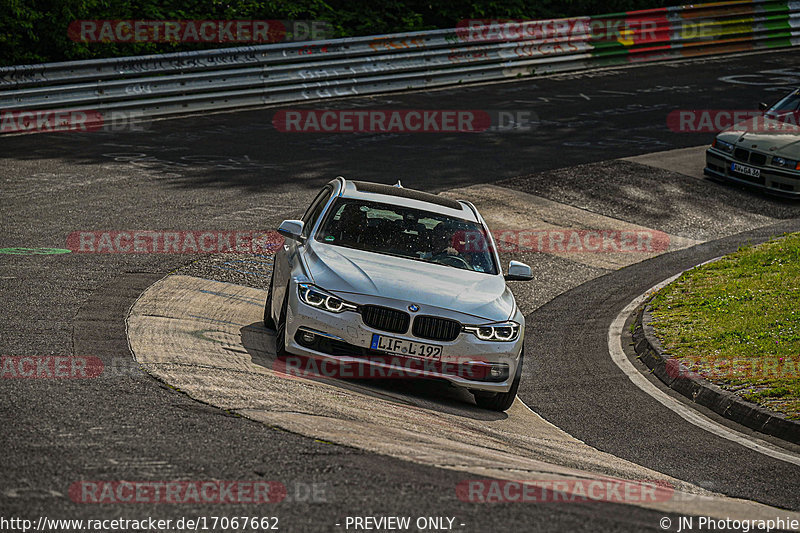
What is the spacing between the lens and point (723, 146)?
60.7 ft

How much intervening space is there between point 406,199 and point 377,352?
226 cm

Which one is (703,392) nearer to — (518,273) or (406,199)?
(518,273)

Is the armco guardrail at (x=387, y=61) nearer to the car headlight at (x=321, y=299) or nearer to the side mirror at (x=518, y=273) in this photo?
the car headlight at (x=321, y=299)

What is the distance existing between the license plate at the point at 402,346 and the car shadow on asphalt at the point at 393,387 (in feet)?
0.89

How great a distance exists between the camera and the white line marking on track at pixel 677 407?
325 inches

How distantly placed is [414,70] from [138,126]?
318 inches

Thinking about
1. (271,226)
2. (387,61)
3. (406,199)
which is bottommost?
(271,226)

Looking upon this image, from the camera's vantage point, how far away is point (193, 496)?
512 centimetres

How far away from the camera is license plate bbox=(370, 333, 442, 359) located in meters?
8.08

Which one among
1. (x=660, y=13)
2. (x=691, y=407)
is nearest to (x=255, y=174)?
(x=691, y=407)

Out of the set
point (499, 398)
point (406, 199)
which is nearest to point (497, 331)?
point (499, 398)

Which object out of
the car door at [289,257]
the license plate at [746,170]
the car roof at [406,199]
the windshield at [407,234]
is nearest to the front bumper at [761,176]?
the license plate at [746,170]

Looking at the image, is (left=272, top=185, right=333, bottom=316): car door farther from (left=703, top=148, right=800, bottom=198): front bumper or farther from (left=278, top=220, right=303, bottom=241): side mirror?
(left=703, top=148, right=800, bottom=198): front bumper

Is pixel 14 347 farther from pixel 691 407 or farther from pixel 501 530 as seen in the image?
pixel 691 407
